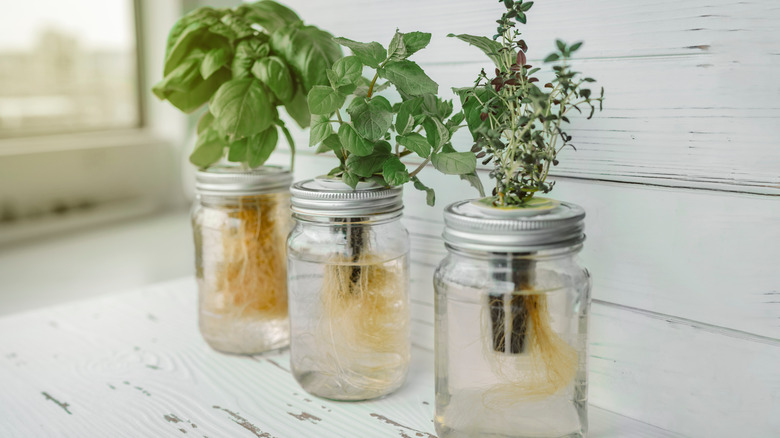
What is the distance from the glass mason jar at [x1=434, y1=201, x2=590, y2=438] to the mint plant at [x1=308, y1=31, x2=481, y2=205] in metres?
0.07

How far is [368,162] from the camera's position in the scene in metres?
0.63

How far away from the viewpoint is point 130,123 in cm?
271

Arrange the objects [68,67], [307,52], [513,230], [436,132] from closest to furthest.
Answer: [513,230], [436,132], [307,52], [68,67]

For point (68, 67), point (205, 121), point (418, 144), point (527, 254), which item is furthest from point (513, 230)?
point (68, 67)

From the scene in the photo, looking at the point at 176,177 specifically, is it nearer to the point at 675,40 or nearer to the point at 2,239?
the point at 2,239

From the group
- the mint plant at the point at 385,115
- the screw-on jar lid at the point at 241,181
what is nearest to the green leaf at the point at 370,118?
the mint plant at the point at 385,115

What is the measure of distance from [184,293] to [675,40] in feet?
2.72

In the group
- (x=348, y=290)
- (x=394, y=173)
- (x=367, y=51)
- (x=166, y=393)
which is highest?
(x=367, y=51)

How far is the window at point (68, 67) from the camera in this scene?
2.28m

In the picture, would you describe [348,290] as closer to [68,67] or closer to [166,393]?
[166,393]

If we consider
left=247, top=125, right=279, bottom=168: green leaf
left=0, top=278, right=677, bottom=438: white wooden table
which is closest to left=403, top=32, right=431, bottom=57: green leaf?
left=247, top=125, right=279, bottom=168: green leaf

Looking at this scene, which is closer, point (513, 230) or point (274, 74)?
point (513, 230)

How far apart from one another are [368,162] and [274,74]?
0.56 ft

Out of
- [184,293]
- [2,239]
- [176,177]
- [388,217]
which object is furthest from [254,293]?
[176,177]
